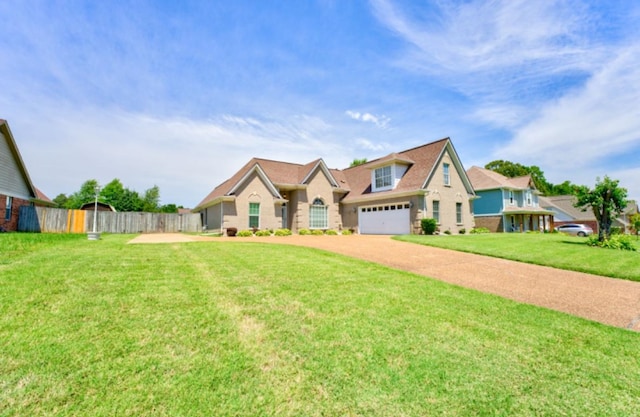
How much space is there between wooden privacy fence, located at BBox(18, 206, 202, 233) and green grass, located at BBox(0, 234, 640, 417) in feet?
64.6

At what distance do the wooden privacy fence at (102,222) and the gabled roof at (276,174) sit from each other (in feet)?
10.2

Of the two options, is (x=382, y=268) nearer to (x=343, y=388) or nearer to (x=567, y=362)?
(x=567, y=362)

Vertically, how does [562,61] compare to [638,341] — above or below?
above

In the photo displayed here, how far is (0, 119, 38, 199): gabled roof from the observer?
17.3 m

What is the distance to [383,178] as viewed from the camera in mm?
23609

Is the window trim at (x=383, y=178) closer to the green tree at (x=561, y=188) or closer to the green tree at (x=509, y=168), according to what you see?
the green tree at (x=509, y=168)

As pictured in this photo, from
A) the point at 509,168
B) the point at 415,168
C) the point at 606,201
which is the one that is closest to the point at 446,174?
the point at 415,168

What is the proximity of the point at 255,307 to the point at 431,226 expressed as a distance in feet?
58.0

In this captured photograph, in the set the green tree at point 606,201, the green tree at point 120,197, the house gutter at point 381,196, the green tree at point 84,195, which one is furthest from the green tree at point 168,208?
the green tree at point 606,201

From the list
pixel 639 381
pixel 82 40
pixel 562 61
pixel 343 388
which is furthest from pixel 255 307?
pixel 562 61

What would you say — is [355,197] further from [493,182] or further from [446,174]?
[493,182]

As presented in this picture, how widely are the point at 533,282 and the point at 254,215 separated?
16.9 meters

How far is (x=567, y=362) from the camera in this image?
3639 mm

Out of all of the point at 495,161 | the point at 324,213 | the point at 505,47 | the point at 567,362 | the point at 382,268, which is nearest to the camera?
the point at 567,362
